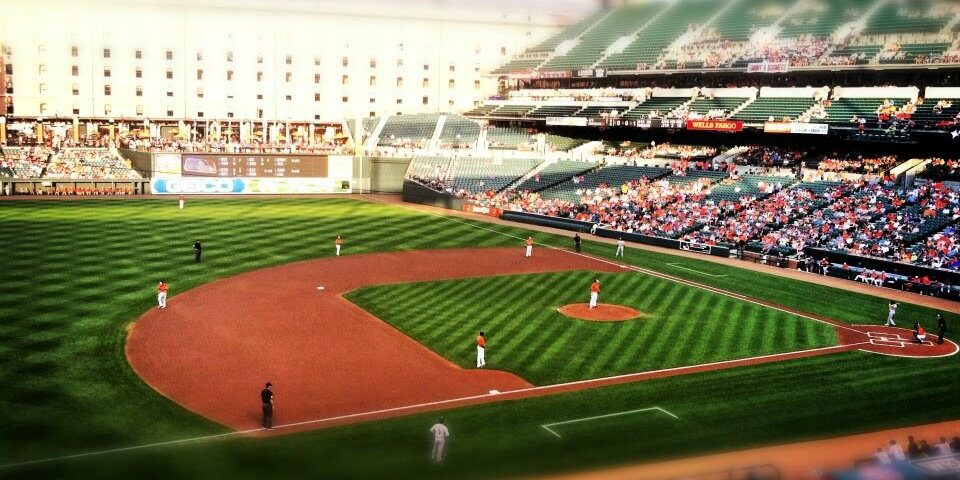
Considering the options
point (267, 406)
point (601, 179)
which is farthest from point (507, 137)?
point (267, 406)

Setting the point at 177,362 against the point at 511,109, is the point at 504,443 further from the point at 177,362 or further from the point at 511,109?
the point at 511,109

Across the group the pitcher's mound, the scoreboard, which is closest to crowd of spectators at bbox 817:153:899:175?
the pitcher's mound

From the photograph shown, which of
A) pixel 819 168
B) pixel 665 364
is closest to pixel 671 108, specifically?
pixel 819 168

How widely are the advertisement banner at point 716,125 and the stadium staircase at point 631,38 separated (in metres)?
16.9

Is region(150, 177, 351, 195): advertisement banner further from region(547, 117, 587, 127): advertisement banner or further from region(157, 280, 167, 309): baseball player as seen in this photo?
region(157, 280, 167, 309): baseball player

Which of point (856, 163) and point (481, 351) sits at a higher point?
point (856, 163)

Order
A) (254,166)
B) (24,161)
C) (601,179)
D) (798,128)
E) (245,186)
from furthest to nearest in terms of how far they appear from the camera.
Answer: (254,166) → (245,186) → (24,161) → (601,179) → (798,128)

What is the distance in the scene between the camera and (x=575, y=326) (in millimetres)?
26266

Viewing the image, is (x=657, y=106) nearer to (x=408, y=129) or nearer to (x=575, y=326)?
(x=408, y=129)

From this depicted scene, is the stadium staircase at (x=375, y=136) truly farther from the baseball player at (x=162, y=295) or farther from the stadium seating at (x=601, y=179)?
the baseball player at (x=162, y=295)

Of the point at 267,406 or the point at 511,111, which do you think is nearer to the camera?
the point at 267,406

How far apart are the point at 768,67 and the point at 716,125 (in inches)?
220

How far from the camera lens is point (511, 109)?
7256 centimetres

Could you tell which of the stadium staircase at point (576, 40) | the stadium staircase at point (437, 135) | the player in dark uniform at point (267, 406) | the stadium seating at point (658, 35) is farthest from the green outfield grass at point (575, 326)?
the stadium staircase at point (576, 40)
